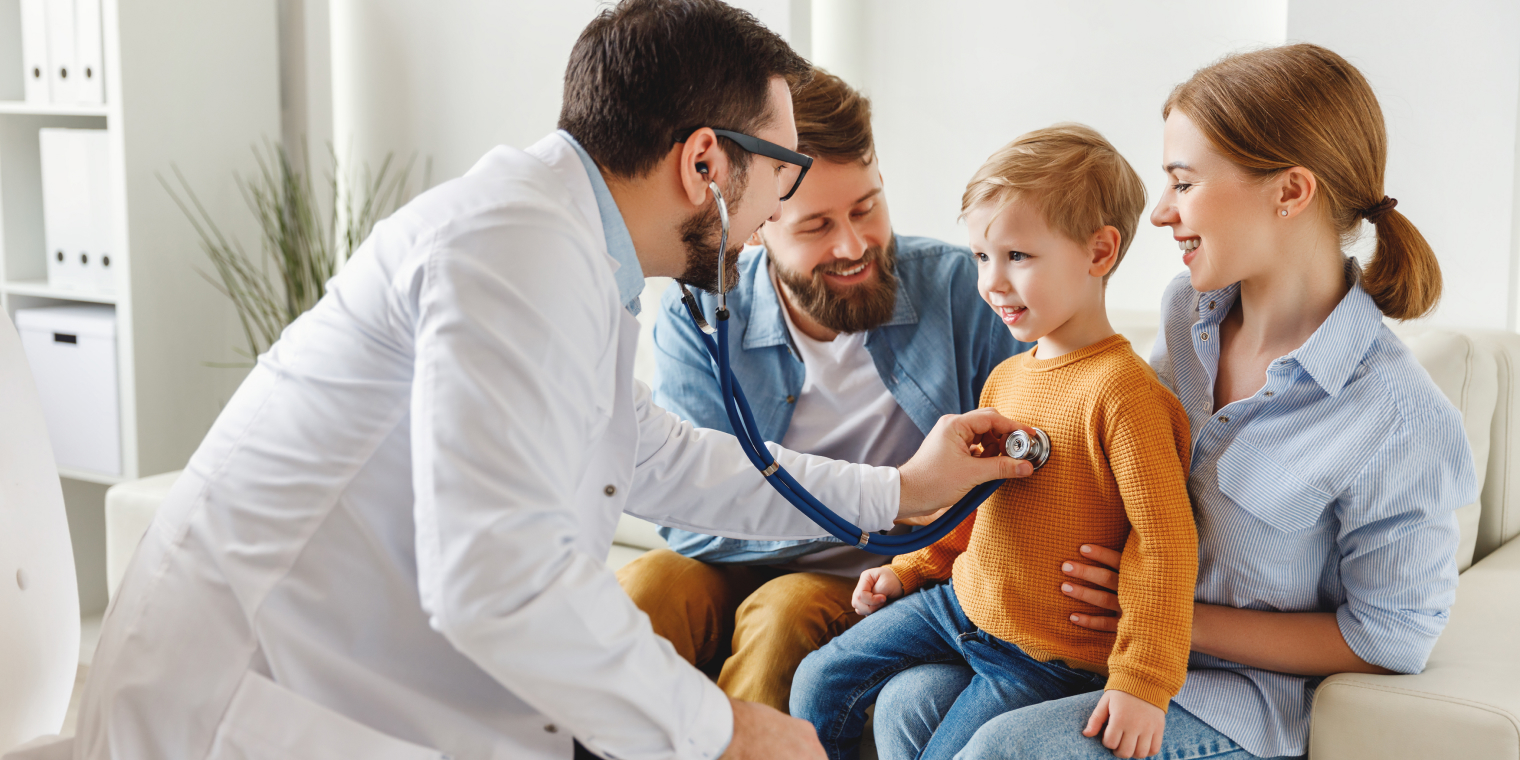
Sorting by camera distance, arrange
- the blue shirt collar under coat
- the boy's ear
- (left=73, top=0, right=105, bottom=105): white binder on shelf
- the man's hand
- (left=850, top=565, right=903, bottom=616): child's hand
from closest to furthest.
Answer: the man's hand
the blue shirt collar under coat
the boy's ear
(left=850, top=565, right=903, bottom=616): child's hand
(left=73, top=0, right=105, bottom=105): white binder on shelf

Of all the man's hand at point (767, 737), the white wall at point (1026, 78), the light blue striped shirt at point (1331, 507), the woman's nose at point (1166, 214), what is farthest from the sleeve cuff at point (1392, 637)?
the white wall at point (1026, 78)

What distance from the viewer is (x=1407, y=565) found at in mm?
1158

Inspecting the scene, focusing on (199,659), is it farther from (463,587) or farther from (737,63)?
(737,63)

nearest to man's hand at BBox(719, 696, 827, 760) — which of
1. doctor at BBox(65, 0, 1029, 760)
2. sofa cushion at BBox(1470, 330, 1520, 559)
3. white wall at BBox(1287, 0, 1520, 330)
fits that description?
doctor at BBox(65, 0, 1029, 760)

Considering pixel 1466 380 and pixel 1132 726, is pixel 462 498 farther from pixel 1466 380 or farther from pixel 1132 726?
pixel 1466 380

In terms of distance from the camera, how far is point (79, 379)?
114 inches

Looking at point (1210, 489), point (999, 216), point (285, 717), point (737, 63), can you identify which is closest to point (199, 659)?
point (285, 717)

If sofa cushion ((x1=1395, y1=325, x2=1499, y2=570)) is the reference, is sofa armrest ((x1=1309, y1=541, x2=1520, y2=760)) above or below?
below

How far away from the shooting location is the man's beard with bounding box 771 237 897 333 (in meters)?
1.65

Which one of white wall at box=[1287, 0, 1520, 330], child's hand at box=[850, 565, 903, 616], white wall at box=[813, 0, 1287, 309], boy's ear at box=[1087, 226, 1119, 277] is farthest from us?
Answer: white wall at box=[813, 0, 1287, 309]

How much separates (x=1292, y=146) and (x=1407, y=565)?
1.46 ft

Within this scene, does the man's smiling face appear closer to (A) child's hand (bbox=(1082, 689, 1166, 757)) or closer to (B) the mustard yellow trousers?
(B) the mustard yellow trousers

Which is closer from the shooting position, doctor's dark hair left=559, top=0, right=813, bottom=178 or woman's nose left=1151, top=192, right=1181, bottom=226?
doctor's dark hair left=559, top=0, right=813, bottom=178

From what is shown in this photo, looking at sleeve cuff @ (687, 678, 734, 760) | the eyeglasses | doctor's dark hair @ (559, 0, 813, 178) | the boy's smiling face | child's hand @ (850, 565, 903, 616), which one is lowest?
child's hand @ (850, 565, 903, 616)
